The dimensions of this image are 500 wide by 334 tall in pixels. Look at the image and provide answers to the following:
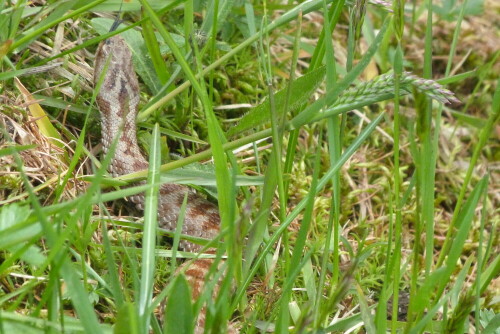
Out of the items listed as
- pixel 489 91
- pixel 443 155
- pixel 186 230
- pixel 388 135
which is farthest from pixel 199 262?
pixel 489 91

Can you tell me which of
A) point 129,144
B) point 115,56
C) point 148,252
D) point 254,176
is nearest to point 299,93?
point 254,176

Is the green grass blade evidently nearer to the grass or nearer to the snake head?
the grass

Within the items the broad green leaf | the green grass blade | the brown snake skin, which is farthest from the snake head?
the green grass blade

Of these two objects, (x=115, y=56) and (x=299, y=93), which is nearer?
(x=299, y=93)

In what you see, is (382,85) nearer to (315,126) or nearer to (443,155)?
(315,126)

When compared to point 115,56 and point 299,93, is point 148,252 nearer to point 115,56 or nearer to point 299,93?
point 299,93

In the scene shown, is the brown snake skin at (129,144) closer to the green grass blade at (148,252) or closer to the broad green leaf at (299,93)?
the broad green leaf at (299,93)
